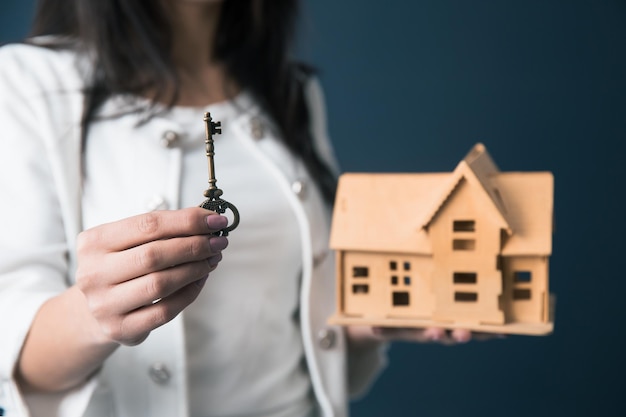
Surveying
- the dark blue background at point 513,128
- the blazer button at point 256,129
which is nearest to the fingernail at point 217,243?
the blazer button at point 256,129

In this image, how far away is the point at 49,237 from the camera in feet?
2.55

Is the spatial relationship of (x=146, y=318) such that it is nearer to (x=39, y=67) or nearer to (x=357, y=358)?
(x=39, y=67)

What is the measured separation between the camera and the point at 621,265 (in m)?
1.64

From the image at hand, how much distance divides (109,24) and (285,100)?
252 mm

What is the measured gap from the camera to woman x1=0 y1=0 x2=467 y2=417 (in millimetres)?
732

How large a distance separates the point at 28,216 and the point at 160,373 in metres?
0.20

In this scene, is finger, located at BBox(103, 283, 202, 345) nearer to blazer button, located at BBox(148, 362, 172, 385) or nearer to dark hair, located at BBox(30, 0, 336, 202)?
blazer button, located at BBox(148, 362, 172, 385)

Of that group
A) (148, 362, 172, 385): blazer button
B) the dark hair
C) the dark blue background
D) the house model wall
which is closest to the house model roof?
the house model wall

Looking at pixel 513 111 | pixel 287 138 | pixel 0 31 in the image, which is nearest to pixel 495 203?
pixel 287 138

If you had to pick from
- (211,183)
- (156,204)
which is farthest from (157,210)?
(211,183)

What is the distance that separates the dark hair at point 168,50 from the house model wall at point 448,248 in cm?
12

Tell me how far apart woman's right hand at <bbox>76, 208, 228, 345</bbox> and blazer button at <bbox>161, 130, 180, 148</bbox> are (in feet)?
0.82

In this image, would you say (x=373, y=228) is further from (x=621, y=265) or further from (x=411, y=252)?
(x=621, y=265)

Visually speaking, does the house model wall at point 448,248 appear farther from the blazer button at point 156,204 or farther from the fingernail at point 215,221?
the fingernail at point 215,221
